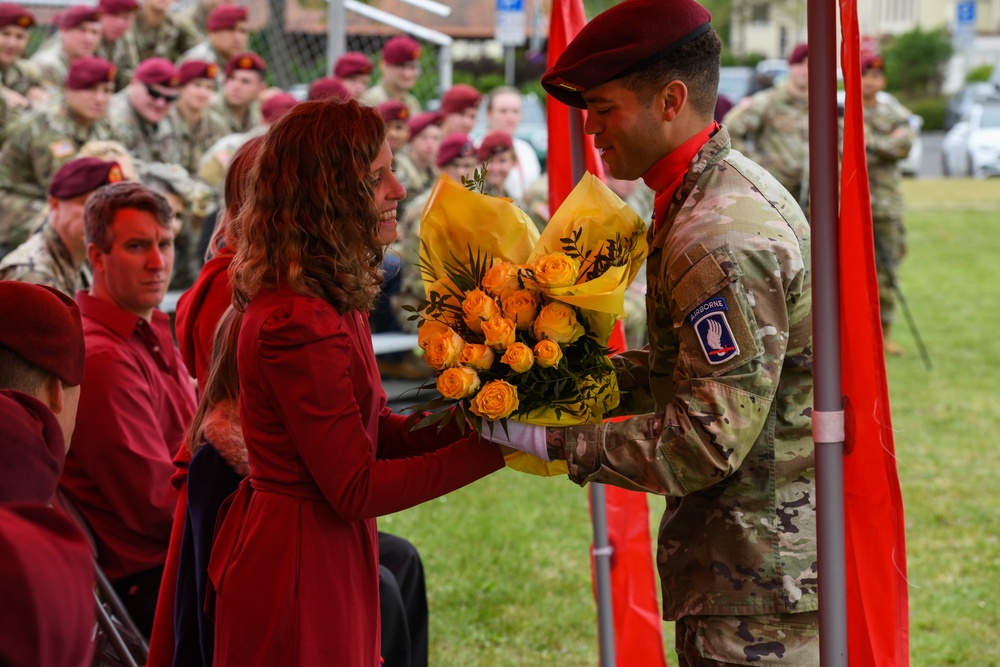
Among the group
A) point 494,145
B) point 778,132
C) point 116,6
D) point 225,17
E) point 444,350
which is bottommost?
point 778,132

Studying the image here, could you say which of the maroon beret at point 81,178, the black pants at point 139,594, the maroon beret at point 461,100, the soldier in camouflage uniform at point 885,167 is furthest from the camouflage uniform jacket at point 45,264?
the soldier in camouflage uniform at point 885,167

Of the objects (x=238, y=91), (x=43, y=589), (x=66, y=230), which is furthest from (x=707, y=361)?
(x=238, y=91)

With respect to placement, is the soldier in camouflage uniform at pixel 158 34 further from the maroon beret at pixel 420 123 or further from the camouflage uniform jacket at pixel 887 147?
the camouflage uniform jacket at pixel 887 147

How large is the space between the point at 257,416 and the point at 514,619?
298 cm

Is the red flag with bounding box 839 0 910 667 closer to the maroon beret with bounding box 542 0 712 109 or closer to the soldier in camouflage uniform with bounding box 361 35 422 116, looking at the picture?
the maroon beret with bounding box 542 0 712 109

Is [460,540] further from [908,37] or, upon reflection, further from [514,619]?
[908,37]

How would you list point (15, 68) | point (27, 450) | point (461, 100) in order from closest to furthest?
1. point (27, 450)
2. point (15, 68)
3. point (461, 100)

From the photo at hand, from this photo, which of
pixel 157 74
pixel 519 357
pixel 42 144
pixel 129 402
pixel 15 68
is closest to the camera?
pixel 519 357

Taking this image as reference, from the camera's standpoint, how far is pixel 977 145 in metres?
23.6

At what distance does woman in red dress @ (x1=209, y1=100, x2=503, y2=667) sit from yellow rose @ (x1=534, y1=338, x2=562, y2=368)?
33 centimetres

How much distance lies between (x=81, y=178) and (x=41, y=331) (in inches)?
112

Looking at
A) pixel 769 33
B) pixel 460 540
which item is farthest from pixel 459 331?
pixel 769 33

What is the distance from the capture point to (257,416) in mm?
2523

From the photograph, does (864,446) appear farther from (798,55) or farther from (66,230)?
(798,55)
